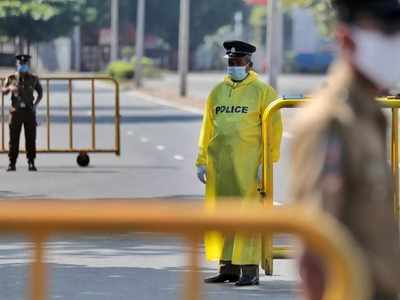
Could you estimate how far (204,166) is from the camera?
12.9 meters

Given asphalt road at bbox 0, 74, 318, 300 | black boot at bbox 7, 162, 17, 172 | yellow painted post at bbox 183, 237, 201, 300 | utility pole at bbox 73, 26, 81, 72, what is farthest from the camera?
utility pole at bbox 73, 26, 81, 72

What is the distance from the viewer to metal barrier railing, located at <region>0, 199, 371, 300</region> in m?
5.21

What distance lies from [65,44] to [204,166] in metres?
136

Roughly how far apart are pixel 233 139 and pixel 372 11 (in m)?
7.25

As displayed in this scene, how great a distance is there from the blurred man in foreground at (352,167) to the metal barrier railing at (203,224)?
0.23ft

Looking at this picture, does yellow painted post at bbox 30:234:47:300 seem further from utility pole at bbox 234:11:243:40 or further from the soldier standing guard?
utility pole at bbox 234:11:243:40

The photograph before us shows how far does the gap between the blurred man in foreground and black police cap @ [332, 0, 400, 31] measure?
3.4 inches

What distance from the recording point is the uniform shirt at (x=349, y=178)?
5379mm

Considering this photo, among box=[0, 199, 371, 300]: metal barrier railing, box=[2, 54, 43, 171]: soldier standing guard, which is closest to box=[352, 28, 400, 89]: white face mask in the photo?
box=[0, 199, 371, 300]: metal barrier railing

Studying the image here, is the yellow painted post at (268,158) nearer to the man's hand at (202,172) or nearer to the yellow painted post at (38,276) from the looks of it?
the man's hand at (202,172)

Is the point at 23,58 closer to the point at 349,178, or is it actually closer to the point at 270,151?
the point at 270,151

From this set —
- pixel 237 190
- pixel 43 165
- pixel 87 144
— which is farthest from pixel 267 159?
pixel 87 144

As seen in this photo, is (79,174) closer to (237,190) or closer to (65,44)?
(237,190)

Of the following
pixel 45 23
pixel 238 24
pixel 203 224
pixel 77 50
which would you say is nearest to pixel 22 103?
pixel 203 224
